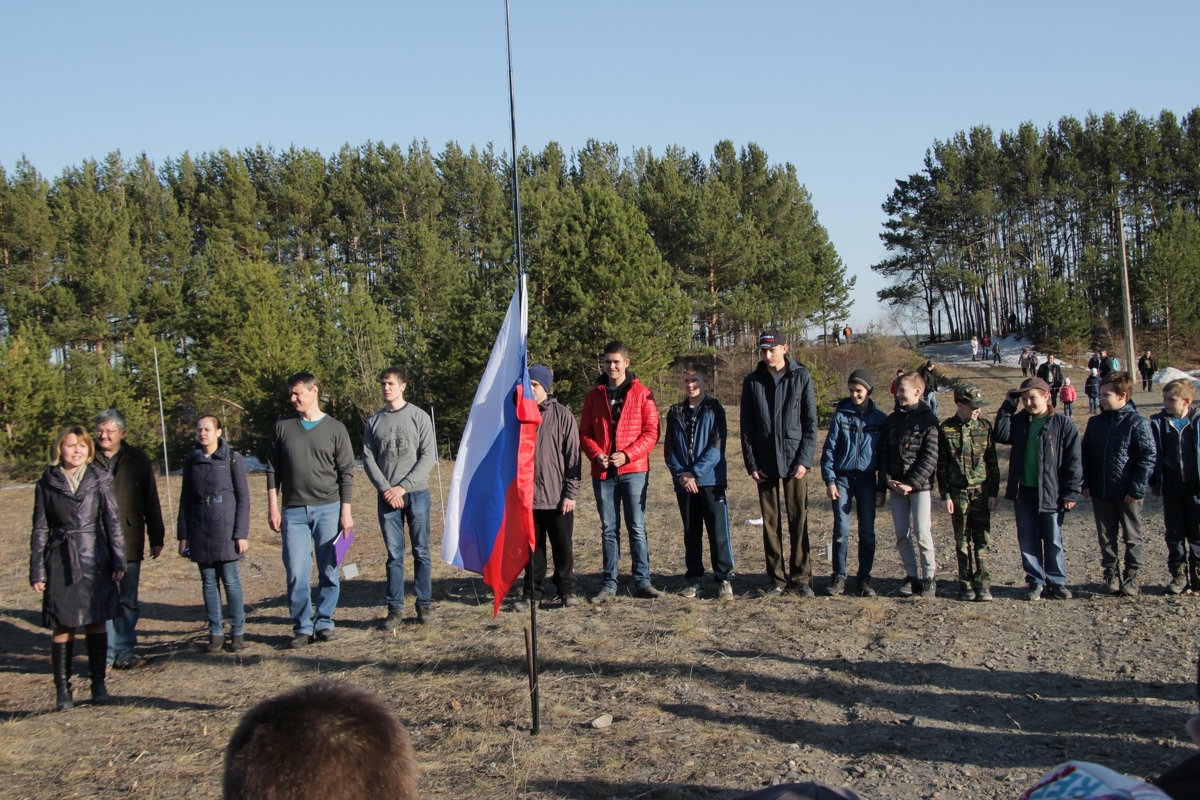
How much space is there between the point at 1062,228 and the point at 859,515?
6074cm

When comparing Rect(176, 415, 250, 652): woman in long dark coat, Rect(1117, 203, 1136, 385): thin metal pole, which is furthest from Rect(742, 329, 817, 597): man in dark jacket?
Rect(1117, 203, 1136, 385): thin metal pole

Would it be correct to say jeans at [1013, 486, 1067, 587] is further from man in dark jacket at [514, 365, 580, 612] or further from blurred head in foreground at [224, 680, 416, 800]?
blurred head in foreground at [224, 680, 416, 800]

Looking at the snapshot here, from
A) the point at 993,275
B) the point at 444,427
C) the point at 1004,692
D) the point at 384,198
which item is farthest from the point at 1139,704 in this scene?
the point at 993,275

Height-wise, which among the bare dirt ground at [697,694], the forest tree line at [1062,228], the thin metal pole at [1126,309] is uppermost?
the forest tree line at [1062,228]

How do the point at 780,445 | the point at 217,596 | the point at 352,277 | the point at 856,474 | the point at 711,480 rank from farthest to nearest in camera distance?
the point at 352,277
the point at 711,480
the point at 856,474
the point at 780,445
the point at 217,596

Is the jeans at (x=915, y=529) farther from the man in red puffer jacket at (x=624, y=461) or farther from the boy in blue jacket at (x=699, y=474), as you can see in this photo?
the man in red puffer jacket at (x=624, y=461)

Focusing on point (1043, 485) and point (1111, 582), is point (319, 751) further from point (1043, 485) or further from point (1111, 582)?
point (1111, 582)

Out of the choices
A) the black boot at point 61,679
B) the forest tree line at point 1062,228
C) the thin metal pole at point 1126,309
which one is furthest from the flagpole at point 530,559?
the forest tree line at point 1062,228

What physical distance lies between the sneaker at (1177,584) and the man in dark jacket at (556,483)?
4.56 metres

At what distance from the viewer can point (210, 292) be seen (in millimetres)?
34969

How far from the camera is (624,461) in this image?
6871 millimetres

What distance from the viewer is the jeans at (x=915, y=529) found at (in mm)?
6590

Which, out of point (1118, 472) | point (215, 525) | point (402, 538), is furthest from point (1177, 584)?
point (215, 525)

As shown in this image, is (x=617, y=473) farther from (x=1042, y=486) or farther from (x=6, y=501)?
(x=6, y=501)
